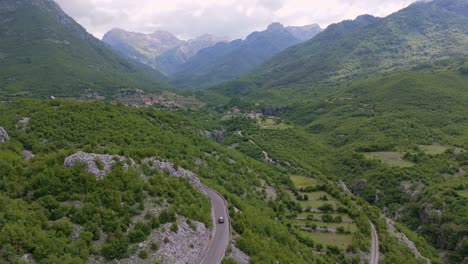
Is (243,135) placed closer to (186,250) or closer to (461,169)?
(461,169)

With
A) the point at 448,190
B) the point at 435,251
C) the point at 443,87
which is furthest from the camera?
the point at 443,87

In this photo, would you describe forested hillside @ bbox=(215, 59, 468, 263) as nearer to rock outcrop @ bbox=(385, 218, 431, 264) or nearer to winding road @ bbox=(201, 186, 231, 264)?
rock outcrop @ bbox=(385, 218, 431, 264)

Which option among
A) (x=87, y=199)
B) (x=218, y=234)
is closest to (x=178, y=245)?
(x=218, y=234)

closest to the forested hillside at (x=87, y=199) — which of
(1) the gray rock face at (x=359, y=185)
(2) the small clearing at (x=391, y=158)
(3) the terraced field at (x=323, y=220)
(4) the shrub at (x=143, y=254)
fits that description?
(4) the shrub at (x=143, y=254)

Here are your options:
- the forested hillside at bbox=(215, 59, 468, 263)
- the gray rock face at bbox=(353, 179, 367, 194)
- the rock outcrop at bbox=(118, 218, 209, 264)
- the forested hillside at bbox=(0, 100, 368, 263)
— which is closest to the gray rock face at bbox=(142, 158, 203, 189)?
the forested hillside at bbox=(0, 100, 368, 263)

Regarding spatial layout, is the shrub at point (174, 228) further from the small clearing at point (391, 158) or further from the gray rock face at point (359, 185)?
the small clearing at point (391, 158)

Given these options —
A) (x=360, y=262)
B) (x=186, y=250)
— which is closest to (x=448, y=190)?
(x=360, y=262)
